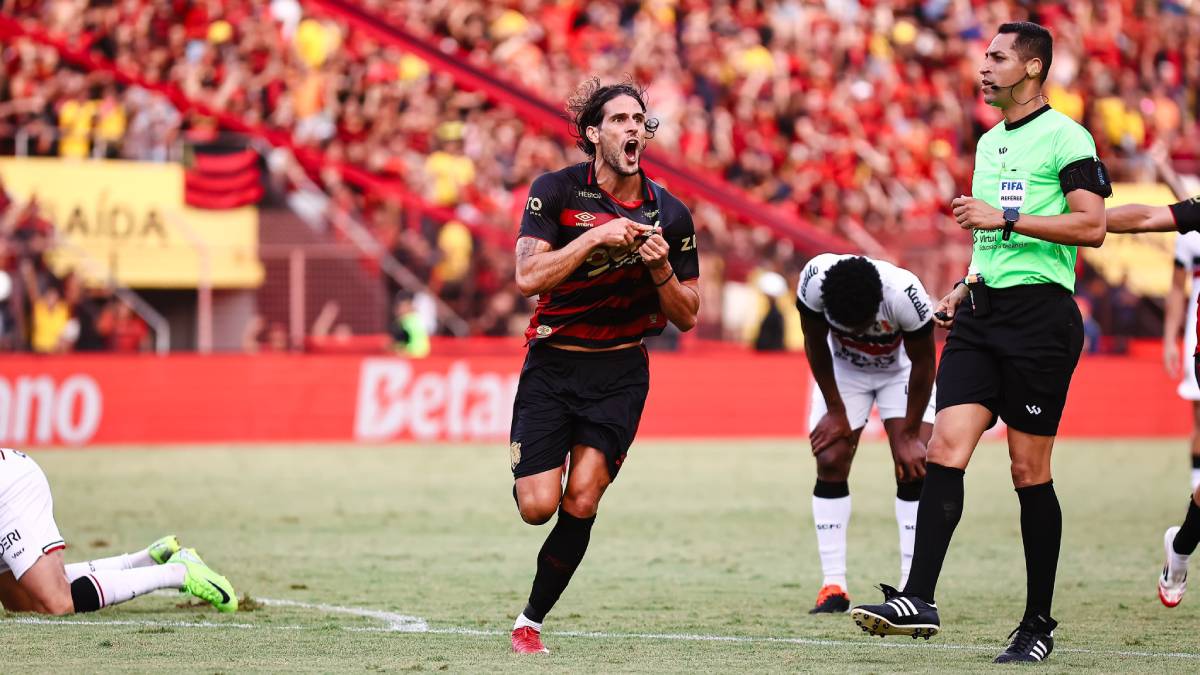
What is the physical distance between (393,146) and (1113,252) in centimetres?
1019

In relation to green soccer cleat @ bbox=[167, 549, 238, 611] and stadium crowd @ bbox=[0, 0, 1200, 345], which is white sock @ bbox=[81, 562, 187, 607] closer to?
green soccer cleat @ bbox=[167, 549, 238, 611]

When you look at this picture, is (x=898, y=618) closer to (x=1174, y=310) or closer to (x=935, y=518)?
(x=935, y=518)

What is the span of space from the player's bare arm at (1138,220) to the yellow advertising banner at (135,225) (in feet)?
50.5

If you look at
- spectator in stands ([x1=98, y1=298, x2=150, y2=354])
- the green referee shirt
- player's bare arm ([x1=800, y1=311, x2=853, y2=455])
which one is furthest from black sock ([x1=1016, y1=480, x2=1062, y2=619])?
spectator in stands ([x1=98, y1=298, x2=150, y2=354])

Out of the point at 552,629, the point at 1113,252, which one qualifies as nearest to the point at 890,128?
the point at 1113,252

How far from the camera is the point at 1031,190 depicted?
6.84 metres

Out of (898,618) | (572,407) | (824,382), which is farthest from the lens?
(824,382)

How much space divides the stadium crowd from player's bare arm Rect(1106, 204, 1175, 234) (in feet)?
48.5

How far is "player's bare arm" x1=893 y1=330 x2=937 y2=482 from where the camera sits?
857cm

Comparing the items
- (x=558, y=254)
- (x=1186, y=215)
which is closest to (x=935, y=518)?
(x=1186, y=215)

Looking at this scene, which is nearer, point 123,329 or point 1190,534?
point 1190,534

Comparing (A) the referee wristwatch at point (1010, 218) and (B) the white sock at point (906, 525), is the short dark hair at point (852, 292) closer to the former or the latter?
(B) the white sock at point (906, 525)

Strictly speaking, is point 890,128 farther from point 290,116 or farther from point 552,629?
point 552,629

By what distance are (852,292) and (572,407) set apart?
6.16 feet
